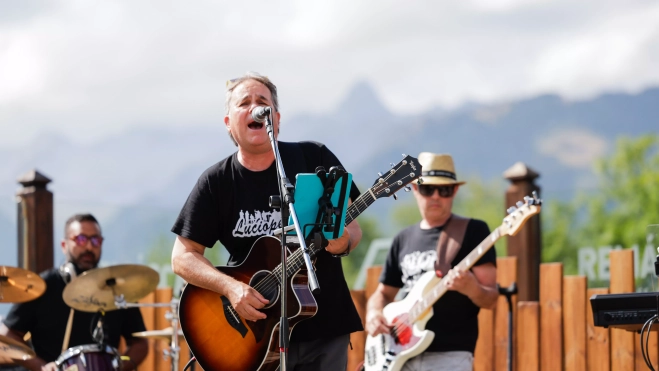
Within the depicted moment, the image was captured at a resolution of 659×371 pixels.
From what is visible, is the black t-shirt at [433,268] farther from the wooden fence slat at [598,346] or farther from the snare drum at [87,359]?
the snare drum at [87,359]

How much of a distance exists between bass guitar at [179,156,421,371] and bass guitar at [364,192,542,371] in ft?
5.30

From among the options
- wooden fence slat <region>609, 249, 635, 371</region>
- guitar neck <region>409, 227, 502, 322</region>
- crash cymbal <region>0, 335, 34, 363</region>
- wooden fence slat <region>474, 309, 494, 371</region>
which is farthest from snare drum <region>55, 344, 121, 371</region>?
wooden fence slat <region>609, 249, 635, 371</region>

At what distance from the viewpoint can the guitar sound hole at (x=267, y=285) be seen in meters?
4.45

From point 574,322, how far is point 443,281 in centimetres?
111

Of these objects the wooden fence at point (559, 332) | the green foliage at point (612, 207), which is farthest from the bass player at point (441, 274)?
the green foliage at point (612, 207)

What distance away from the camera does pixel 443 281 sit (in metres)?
5.93

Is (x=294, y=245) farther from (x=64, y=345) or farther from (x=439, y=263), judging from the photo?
(x=64, y=345)

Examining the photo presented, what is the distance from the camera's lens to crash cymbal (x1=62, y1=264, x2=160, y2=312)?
22.3 ft

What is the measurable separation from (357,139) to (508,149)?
4048 cm

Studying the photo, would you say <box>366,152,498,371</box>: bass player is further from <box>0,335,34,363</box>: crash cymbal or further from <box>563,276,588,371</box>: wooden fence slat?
<box>0,335,34,363</box>: crash cymbal

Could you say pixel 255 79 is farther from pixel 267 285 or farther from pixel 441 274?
pixel 441 274

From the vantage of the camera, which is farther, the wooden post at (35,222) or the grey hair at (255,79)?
the wooden post at (35,222)

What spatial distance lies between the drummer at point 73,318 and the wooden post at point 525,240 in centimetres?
286

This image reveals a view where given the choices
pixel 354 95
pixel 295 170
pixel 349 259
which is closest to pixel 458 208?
pixel 349 259
